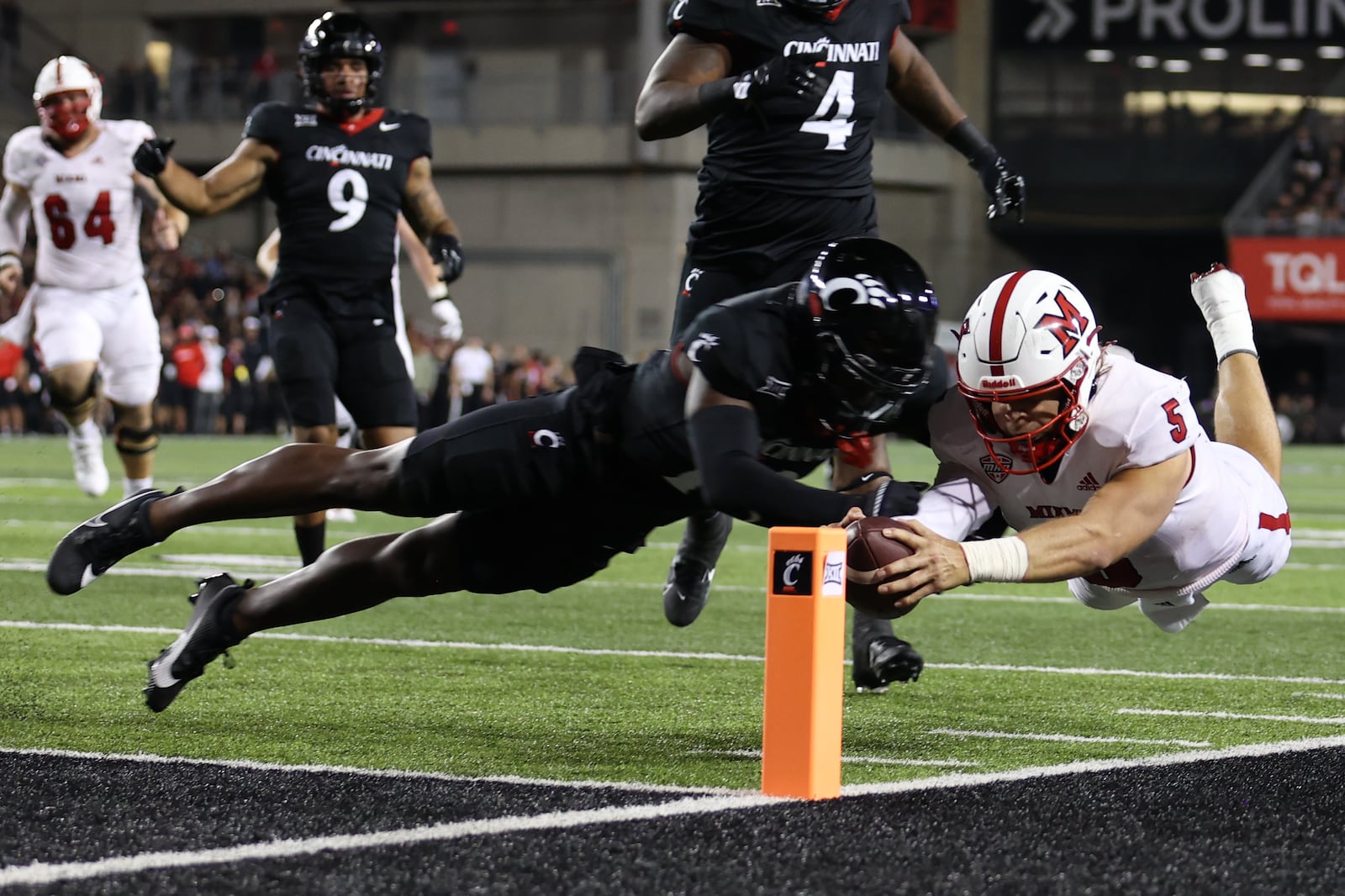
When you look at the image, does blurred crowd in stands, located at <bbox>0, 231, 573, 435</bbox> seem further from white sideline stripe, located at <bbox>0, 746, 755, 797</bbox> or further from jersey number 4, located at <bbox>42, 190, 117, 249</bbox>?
white sideline stripe, located at <bbox>0, 746, 755, 797</bbox>

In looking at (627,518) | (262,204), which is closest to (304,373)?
(627,518)

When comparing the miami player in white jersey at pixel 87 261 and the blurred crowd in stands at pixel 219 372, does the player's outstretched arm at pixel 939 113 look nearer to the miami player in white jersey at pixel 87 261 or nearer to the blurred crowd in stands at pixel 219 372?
the miami player in white jersey at pixel 87 261

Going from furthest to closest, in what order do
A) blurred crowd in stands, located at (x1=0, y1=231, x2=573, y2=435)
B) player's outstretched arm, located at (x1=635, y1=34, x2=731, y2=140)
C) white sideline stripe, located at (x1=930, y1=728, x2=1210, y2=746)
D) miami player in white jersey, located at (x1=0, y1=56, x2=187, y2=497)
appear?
blurred crowd in stands, located at (x1=0, y1=231, x2=573, y2=435) → miami player in white jersey, located at (x1=0, y1=56, x2=187, y2=497) → player's outstretched arm, located at (x1=635, y1=34, x2=731, y2=140) → white sideline stripe, located at (x1=930, y1=728, x2=1210, y2=746)

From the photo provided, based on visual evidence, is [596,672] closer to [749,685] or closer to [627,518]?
[749,685]

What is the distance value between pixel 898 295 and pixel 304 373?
3.45 metres

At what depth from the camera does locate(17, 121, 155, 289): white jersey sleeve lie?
8.86m

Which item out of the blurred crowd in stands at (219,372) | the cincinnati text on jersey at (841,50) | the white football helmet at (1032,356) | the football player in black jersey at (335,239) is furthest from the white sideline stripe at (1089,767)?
the blurred crowd in stands at (219,372)

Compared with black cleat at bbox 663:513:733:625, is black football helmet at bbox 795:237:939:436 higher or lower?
higher

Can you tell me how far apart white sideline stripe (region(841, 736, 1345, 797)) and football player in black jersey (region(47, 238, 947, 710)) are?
537 mm

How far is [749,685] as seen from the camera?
5109mm

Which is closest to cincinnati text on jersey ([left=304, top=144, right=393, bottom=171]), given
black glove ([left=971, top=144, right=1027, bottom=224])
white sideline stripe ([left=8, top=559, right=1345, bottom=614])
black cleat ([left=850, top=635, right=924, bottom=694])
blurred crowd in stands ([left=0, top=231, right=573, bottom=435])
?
white sideline stripe ([left=8, top=559, right=1345, bottom=614])

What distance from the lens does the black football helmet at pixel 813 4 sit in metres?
5.18

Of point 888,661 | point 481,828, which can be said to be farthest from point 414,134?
point 481,828

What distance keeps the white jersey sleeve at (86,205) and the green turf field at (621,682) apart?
1.67 metres
